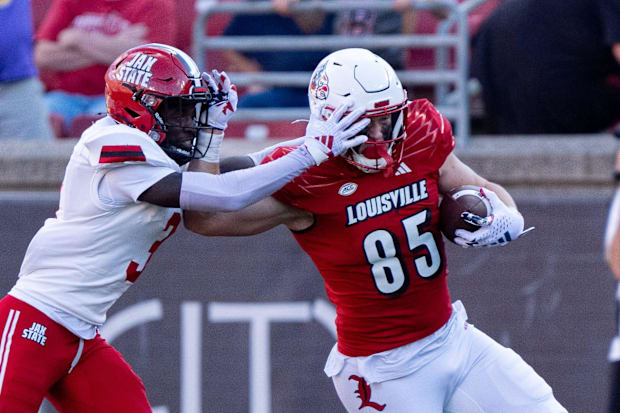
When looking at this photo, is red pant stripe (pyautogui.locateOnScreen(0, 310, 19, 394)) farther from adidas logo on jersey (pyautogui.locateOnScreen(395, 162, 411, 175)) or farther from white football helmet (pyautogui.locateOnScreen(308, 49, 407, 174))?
adidas logo on jersey (pyautogui.locateOnScreen(395, 162, 411, 175))

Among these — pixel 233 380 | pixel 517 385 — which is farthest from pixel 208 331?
pixel 517 385

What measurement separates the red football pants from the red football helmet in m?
0.74

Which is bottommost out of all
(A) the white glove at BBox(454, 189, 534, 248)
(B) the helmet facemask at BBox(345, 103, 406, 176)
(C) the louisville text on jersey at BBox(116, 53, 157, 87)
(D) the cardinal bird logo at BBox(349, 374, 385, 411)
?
(D) the cardinal bird logo at BBox(349, 374, 385, 411)

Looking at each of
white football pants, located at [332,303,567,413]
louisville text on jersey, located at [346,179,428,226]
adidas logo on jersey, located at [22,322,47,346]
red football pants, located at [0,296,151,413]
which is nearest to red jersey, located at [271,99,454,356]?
louisville text on jersey, located at [346,179,428,226]

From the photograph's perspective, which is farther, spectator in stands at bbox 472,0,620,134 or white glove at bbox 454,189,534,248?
spectator in stands at bbox 472,0,620,134

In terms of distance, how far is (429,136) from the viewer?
386cm

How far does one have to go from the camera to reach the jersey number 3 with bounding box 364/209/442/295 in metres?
3.75

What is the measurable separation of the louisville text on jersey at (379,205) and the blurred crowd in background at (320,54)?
67.0 inches

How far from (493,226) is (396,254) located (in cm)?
35

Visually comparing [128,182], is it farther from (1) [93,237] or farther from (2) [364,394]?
(2) [364,394]

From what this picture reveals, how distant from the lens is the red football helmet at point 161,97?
3.66 meters

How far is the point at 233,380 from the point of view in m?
5.17

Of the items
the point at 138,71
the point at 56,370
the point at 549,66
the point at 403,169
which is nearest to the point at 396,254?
the point at 403,169

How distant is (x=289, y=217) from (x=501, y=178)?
1.49 metres
